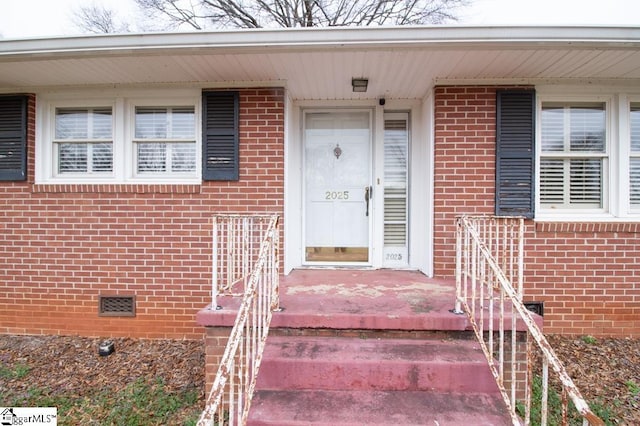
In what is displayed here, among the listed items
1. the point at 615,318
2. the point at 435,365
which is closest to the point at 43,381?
the point at 435,365

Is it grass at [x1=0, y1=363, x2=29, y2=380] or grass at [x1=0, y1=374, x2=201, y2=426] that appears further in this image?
grass at [x1=0, y1=363, x2=29, y2=380]

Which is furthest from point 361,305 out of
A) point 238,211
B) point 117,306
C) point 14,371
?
point 14,371

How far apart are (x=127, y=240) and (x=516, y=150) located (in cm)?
462

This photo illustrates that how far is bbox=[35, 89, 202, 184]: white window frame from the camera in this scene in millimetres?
3967

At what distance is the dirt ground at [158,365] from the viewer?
9.31 feet

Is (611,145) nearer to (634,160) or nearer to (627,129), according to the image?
(627,129)

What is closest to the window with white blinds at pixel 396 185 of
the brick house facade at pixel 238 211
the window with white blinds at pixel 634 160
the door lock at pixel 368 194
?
the door lock at pixel 368 194

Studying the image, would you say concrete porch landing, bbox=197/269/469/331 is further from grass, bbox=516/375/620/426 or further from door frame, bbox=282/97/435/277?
grass, bbox=516/375/620/426

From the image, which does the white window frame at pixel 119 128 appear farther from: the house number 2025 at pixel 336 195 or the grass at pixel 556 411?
the grass at pixel 556 411

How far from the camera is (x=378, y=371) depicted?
2352 mm

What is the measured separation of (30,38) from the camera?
10.0 ft

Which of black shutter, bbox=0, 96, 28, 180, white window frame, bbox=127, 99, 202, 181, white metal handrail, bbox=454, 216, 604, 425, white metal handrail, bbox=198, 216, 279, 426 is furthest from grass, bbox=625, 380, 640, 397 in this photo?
A: black shutter, bbox=0, 96, 28, 180

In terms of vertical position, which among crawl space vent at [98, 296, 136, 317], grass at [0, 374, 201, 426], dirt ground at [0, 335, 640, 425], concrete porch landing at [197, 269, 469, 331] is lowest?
grass at [0, 374, 201, 426]

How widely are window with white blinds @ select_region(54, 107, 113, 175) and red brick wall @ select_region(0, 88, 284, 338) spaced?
0.91 feet
